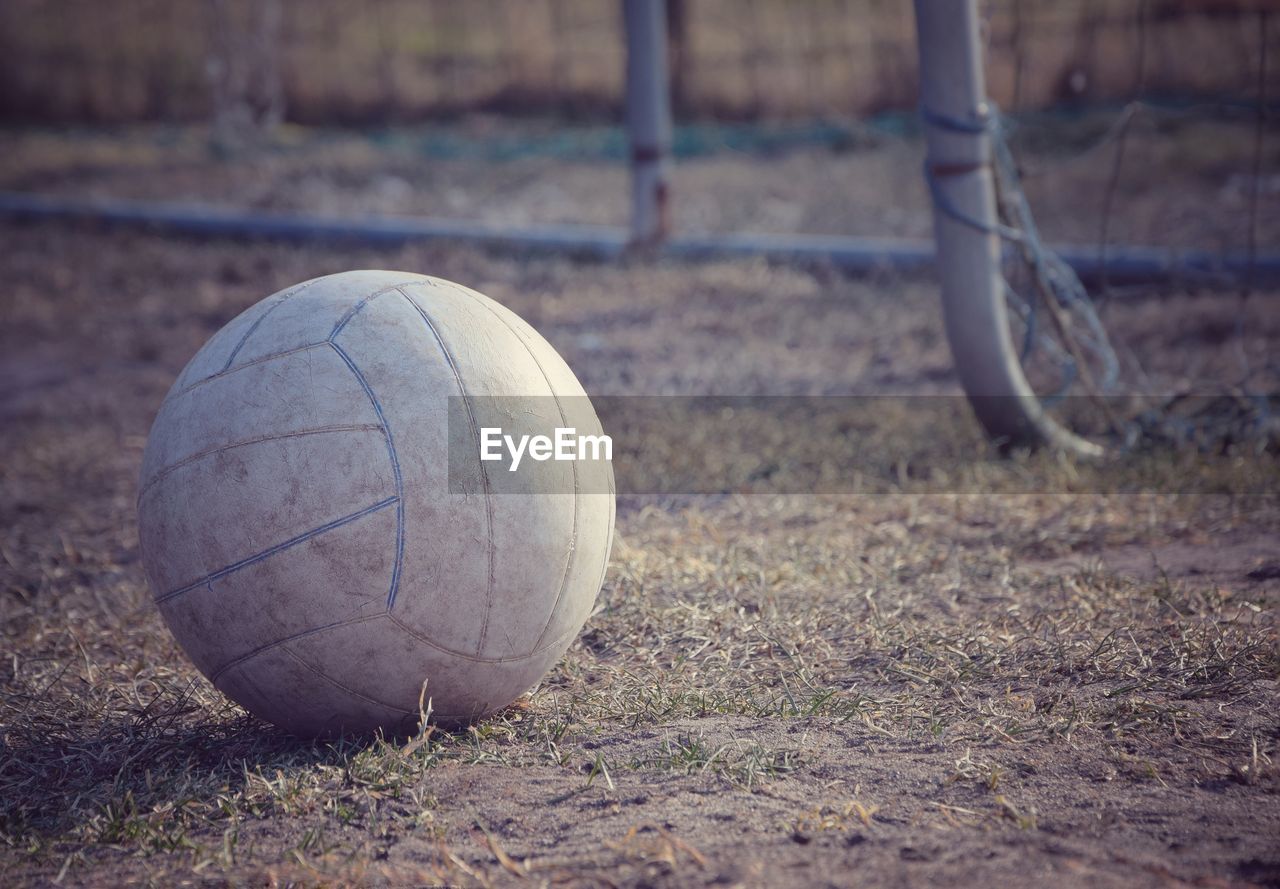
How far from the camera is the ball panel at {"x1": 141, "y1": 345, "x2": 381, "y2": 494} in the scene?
3129 mm

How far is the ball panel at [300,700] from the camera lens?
315 centimetres

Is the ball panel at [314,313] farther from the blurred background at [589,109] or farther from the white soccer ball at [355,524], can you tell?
the blurred background at [589,109]

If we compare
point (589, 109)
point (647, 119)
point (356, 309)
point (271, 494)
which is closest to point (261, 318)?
point (356, 309)

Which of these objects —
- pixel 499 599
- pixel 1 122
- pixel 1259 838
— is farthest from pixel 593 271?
pixel 1 122

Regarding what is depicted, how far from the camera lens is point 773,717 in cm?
346

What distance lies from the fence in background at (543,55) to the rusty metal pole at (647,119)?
5.93 m

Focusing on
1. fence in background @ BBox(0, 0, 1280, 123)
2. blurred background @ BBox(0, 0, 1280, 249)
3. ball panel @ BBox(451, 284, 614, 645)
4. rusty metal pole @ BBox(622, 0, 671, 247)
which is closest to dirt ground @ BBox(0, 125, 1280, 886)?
ball panel @ BBox(451, 284, 614, 645)

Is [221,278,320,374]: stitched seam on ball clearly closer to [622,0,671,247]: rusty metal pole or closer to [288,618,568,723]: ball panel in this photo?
[288,618,568,723]: ball panel

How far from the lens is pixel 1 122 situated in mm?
18344

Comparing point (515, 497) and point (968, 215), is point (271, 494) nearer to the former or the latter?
point (515, 497)

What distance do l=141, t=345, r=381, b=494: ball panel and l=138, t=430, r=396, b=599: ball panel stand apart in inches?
1.5

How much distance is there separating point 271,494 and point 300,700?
0.56 m

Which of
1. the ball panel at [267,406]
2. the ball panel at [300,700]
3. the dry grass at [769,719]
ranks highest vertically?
the ball panel at [267,406]

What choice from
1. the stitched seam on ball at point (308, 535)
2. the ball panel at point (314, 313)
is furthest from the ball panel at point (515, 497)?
the stitched seam on ball at point (308, 535)
